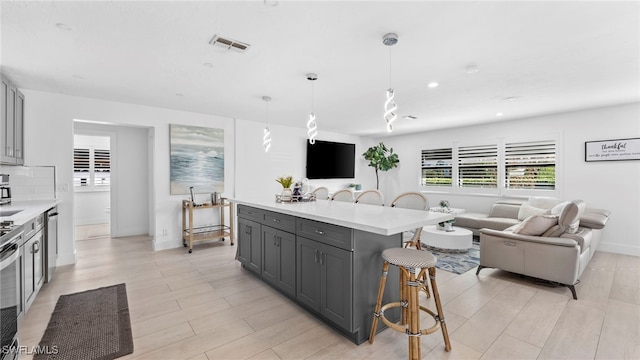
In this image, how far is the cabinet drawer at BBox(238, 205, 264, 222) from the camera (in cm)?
320

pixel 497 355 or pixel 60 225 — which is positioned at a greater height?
pixel 60 225

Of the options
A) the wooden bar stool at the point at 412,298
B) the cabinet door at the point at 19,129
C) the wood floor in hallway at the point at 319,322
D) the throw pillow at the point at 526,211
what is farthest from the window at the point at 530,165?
the cabinet door at the point at 19,129

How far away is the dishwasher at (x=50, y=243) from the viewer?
3137 millimetres

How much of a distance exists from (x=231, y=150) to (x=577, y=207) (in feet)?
16.9

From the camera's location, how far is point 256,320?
2.44 m

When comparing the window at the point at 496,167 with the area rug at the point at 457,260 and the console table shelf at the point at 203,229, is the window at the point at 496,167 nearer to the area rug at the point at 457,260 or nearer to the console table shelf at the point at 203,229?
the area rug at the point at 457,260

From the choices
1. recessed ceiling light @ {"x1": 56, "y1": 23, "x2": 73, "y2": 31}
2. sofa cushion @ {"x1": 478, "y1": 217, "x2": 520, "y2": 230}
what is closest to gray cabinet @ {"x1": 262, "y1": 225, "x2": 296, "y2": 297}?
recessed ceiling light @ {"x1": 56, "y1": 23, "x2": 73, "y2": 31}

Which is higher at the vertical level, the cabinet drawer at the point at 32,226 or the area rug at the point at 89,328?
the cabinet drawer at the point at 32,226

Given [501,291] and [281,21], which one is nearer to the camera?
[281,21]

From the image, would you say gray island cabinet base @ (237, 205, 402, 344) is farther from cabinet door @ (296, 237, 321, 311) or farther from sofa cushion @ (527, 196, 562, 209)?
sofa cushion @ (527, 196, 562, 209)

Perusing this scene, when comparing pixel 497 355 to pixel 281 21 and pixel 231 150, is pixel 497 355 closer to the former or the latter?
pixel 281 21

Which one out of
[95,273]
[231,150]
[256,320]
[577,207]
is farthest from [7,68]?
[577,207]

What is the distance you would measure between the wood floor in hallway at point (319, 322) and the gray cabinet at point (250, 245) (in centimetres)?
18

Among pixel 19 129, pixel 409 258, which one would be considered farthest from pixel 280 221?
pixel 19 129
